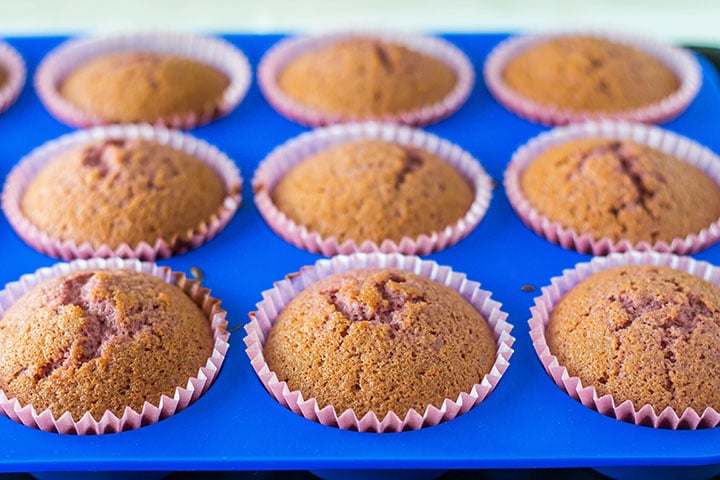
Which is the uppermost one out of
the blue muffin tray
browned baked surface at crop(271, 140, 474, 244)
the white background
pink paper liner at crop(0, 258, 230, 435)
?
browned baked surface at crop(271, 140, 474, 244)

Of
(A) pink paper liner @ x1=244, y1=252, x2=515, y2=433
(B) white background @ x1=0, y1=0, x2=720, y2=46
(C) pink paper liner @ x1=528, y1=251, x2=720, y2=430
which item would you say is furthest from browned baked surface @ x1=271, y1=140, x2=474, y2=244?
(B) white background @ x1=0, y1=0, x2=720, y2=46

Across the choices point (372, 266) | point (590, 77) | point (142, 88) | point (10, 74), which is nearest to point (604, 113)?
point (590, 77)

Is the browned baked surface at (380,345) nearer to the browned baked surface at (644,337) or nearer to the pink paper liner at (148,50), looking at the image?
the browned baked surface at (644,337)

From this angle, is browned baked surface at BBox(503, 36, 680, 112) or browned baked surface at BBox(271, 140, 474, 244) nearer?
browned baked surface at BBox(271, 140, 474, 244)

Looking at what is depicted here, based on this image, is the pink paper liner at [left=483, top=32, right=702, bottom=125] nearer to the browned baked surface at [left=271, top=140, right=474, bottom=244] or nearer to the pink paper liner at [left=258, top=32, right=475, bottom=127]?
the pink paper liner at [left=258, top=32, right=475, bottom=127]

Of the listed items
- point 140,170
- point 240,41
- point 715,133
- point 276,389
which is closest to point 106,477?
point 276,389

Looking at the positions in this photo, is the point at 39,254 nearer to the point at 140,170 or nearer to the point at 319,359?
the point at 140,170
